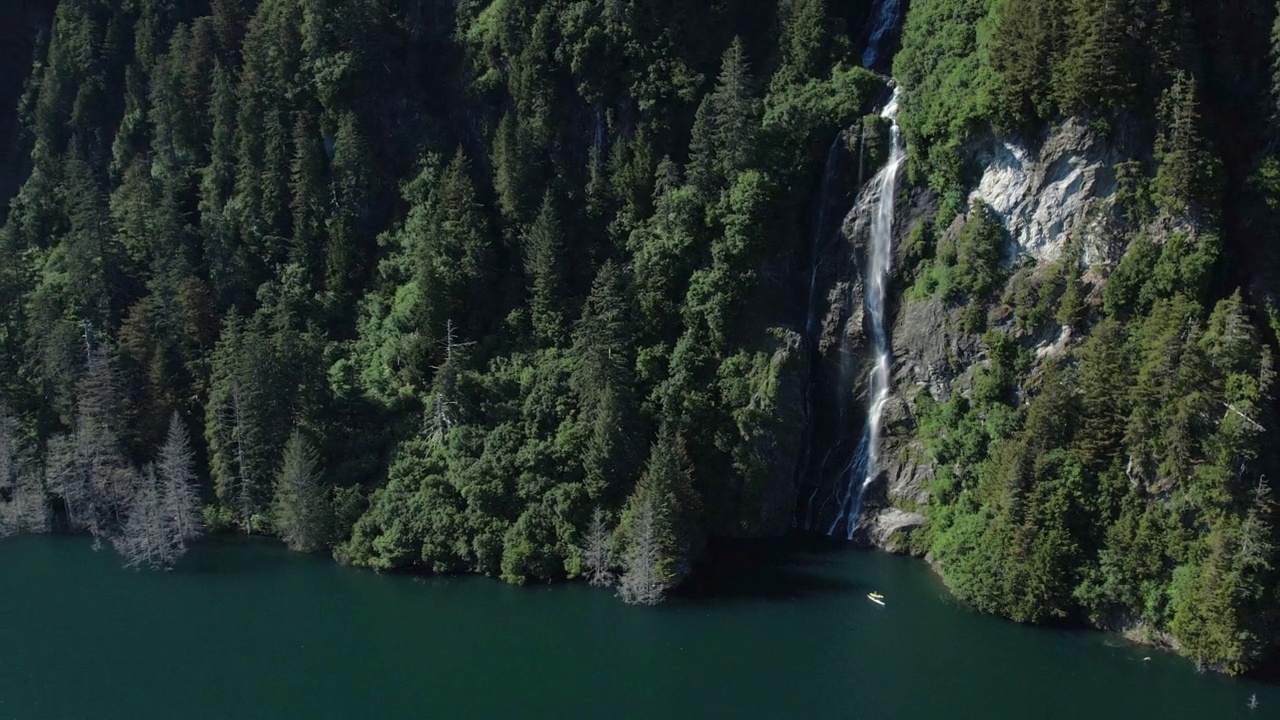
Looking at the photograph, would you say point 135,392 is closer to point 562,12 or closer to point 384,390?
point 384,390

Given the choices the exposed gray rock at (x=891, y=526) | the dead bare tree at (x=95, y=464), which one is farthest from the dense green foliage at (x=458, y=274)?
the exposed gray rock at (x=891, y=526)

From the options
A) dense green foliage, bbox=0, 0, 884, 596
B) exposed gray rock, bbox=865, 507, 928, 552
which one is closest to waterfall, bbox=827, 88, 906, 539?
exposed gray rock, bbox=865, 507, 928, 552

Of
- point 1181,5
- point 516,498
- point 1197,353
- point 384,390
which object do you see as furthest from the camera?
point 384,390

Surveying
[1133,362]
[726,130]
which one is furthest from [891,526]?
[726,130]

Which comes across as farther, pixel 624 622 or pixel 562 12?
pixel 562 12

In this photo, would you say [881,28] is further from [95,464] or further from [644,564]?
[95,464]

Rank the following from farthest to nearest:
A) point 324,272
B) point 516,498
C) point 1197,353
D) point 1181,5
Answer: point 324,272, point 516,498, point 1181,5, point 1197,353

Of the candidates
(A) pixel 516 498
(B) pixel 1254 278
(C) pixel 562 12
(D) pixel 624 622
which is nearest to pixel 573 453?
(A) pixel 516 498

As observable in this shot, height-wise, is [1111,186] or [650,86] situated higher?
[650,86]
